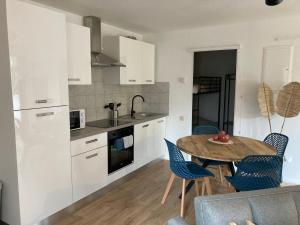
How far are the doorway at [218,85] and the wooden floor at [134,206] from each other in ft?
9.65

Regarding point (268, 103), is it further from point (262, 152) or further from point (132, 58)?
point (132, 58)

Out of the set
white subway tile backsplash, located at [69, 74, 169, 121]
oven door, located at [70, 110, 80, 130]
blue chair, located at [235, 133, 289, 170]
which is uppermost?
white subway tile backsplash, located at [69, 74, 169, 121]

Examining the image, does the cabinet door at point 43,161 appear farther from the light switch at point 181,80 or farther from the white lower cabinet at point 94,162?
the light switch at point 181,80

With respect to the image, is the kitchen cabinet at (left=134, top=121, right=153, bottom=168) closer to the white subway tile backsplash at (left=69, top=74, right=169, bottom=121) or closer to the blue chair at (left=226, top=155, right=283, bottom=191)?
the white subway tile backsplash at (left=69, top=74, right=169, bottom=121)

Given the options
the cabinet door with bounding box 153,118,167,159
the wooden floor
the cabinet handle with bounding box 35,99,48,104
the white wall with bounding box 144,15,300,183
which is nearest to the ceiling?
the white wall with bounding box 144,15,300,183

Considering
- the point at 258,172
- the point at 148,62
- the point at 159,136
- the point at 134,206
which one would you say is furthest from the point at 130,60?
the point at 258,172

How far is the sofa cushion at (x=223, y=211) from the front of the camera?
1.23 m

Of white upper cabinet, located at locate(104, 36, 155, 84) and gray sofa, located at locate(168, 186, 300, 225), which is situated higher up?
white upper cabinet, located at locate(104, 36, 155, 84)

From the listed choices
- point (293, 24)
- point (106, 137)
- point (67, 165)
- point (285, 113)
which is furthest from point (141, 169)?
point (293, 24)

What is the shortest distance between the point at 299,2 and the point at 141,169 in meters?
3.14

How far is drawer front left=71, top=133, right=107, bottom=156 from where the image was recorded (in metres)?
2.57

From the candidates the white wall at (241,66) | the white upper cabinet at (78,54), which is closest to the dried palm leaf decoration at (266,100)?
the white wall at (241,66)

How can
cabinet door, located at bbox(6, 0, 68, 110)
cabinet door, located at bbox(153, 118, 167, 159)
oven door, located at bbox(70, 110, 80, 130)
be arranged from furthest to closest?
cabinet door, located at bbox(153, 118, 167, 159)
oven door, located at bbox(70, 110, 80, 130)
cabinet door, located at bbox(6, 0, 68, 110)

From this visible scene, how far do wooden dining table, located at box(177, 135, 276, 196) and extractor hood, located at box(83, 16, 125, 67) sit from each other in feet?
4.96
